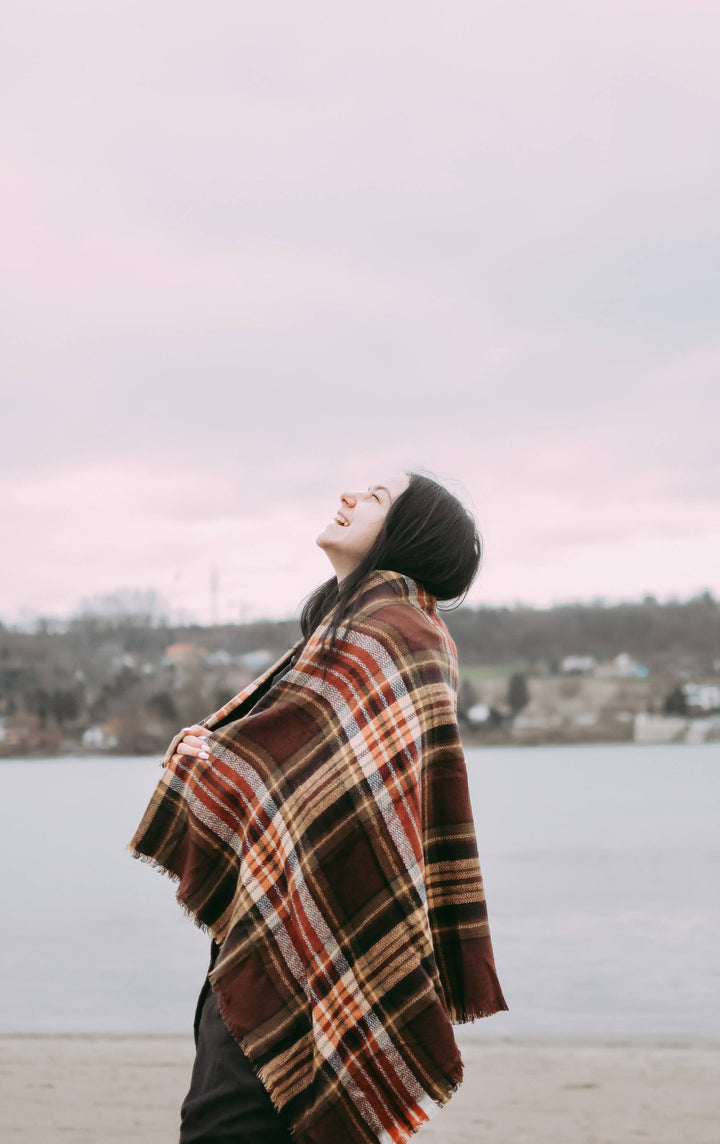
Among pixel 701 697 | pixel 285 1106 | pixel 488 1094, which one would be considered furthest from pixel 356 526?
pixel 701 697

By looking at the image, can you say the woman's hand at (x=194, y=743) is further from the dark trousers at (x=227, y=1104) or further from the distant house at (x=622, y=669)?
the distant house at (x=622, y=669)

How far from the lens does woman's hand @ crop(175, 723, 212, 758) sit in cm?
210

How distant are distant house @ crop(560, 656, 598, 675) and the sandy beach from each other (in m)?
47.3

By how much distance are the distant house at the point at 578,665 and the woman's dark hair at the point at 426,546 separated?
5317cm

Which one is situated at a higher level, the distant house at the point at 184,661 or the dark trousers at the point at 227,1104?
the dark trousers at the point at 227,1104

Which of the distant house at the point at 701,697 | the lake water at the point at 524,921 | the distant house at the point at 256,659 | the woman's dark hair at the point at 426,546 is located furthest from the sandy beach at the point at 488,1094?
the distant house at the point at 701,697

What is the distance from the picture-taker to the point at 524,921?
20.2m

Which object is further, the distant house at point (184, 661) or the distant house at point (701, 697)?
the distant house at point (701, 697)

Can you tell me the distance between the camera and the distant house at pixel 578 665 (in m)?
55.3

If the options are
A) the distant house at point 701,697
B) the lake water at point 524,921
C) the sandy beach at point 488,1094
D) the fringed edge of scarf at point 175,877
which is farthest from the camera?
the distant house at point 701,697

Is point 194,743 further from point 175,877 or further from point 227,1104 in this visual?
point 227,1104

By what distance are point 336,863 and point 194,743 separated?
0.31 m

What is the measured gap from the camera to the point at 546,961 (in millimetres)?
16406

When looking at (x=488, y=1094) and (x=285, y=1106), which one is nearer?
(x=285, y=1106)
